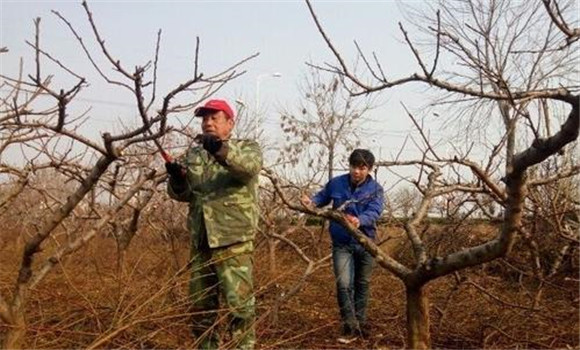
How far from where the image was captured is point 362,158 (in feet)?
15.5

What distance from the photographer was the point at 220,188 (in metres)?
3.56

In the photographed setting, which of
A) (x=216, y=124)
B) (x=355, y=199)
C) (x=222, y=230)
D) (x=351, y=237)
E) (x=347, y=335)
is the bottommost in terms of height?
(x=347, y=335)

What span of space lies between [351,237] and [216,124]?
62.3 inches

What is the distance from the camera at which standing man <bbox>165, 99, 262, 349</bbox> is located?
3.38m

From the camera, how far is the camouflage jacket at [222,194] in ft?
11.3

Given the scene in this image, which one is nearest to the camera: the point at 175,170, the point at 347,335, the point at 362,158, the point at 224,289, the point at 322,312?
the point at 224,289

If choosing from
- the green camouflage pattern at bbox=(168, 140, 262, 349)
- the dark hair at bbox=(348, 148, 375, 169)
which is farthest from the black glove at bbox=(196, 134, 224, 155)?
the dark hair at bbox=(348, 148, 375, 169)

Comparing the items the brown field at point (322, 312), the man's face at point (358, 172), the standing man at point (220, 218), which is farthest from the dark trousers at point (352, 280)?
the standing man at point (220, 218)

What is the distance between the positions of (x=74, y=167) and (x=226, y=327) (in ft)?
5.05

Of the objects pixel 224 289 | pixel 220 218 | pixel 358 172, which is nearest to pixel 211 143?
pixel 220 218

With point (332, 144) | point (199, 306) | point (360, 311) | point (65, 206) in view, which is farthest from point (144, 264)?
point (332, 144)

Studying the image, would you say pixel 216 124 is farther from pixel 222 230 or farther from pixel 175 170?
pixel 222 230

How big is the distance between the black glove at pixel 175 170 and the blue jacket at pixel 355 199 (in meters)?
1.37

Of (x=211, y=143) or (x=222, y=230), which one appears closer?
(x=211, y=143)
